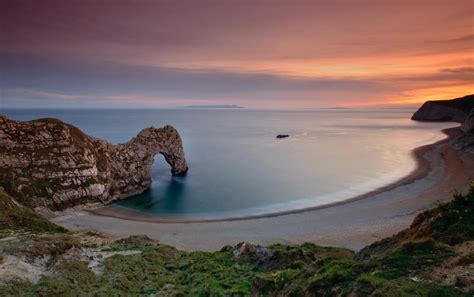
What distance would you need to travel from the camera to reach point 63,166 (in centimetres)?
4406

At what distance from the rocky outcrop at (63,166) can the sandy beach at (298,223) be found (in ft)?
10.4

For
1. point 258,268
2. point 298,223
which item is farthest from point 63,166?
point 258,268

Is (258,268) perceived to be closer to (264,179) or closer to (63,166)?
(63,166)

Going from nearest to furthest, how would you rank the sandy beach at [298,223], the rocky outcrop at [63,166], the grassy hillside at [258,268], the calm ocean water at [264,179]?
1. the grassy hillside at [258,268]
2. the sandy beach at [298,223]
3. the rocky outcrop at [63,166]
4. the calm ocean water at [264,179]

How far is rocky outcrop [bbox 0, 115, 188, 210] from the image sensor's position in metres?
40.5

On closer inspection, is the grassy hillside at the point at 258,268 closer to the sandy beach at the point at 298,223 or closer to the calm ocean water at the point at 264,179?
the sandy beach at the point at 298,223

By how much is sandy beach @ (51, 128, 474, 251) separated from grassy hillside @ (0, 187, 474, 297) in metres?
7.98

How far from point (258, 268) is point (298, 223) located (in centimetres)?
1906

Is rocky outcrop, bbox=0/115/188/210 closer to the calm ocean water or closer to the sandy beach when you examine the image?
the sandy beach

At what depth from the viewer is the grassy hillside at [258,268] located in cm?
1022

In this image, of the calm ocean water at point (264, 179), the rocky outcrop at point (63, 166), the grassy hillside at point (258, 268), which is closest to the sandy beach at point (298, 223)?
the rocky outcrop at point (63, 166)

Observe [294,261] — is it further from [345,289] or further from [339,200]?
[339,200]

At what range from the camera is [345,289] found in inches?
404

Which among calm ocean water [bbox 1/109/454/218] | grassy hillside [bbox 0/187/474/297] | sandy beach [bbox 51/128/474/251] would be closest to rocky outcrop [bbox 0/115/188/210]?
sandy beach [bbox 51/128/474/251]
